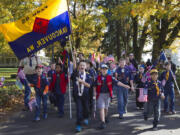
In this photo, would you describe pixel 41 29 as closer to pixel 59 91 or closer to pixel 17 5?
pixel 59 91

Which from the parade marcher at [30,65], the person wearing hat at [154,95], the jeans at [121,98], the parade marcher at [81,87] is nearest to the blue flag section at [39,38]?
the parade marcher at [30,65]

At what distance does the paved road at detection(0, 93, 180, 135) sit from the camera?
5.41 m

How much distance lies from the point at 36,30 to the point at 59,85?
194 centimetres

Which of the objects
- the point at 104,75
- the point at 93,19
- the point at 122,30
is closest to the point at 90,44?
the point at 122,30

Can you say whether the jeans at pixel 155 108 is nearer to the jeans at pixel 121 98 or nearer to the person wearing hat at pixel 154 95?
the person wearing hat at pixel 154 95

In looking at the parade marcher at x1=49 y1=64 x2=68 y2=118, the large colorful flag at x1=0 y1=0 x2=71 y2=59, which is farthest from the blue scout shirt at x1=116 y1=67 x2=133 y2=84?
the large colorful flag at x1=0 y1=0 x2=71 y2=59

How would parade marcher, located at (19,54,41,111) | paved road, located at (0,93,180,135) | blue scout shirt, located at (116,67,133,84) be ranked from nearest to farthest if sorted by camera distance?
paved road, located at (0,93,180,135)
blue scout shirt, located at (116,67,133,84)
parade marcher, located at (19,54,41,111)

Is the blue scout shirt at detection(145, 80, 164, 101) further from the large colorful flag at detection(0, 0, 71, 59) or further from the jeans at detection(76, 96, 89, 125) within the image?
the large colorful flag at detection(0, 0, 71, 59)

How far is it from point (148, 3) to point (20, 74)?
23.6 feet

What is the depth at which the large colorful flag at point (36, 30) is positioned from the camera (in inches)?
253

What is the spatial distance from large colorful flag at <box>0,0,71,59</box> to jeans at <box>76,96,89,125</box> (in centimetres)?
202

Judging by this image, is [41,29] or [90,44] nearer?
[41,29]

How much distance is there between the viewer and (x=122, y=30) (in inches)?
992

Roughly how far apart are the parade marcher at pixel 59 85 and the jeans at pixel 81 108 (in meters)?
1.28
